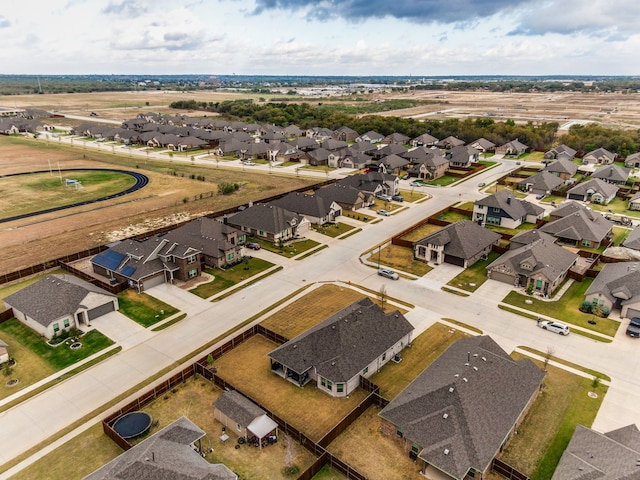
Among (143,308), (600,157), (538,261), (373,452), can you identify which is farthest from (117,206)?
(600,157)

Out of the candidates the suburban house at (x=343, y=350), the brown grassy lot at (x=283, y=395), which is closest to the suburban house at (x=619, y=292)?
the suburban house at (x=343, y=350)

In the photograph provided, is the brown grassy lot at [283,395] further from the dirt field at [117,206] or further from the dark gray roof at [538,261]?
the dirt field at [117,206]

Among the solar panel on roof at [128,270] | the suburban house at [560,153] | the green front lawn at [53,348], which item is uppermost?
the suburban house at [560,153]

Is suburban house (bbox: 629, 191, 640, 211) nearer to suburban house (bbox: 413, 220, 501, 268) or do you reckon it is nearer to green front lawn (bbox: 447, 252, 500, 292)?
suburban house (bbox: 413, 220, 501, 268)

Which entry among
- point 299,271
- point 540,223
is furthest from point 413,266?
point 540,223

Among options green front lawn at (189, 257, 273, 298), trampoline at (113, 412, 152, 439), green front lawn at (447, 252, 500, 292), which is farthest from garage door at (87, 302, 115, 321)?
green front lawn at (447, 252, 500, 292)

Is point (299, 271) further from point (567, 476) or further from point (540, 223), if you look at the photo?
point (540, 223)

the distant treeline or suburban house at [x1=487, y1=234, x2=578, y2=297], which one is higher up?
the distant treeline
